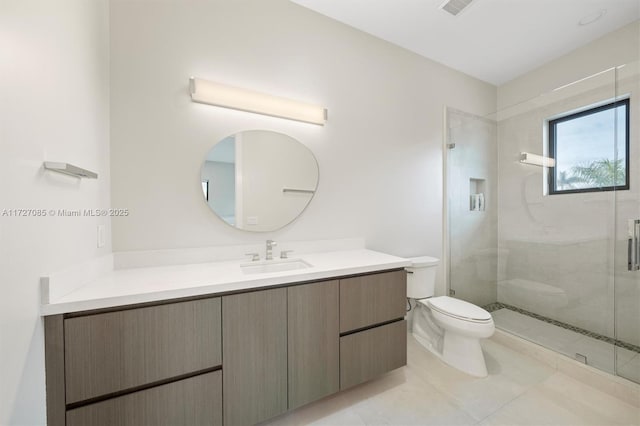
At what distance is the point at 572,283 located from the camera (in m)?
Answer: 2.11

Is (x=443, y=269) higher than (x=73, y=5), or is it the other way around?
(x=73, y=5)

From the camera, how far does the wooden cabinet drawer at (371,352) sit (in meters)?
1.42

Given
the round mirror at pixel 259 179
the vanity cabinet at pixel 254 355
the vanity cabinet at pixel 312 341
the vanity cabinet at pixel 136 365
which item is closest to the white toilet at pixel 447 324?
the vanity cabinet at pixel 312 341

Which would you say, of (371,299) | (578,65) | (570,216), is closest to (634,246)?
(570,216)

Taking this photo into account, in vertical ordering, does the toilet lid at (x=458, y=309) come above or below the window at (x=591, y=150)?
below

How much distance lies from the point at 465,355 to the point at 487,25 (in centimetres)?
264

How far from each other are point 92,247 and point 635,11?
394 cm

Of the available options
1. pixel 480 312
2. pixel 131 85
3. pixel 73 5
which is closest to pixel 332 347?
pixel 480 312

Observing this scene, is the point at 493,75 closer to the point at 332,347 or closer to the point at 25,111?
the point at 332,347

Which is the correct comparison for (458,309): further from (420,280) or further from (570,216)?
(570,216)

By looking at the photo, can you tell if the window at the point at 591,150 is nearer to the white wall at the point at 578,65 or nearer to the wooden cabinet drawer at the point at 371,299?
the white wall at the point at 578,65

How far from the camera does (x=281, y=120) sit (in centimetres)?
178

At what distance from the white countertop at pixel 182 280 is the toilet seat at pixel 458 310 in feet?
2.17

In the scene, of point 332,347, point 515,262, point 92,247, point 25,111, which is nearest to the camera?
point 25,111
